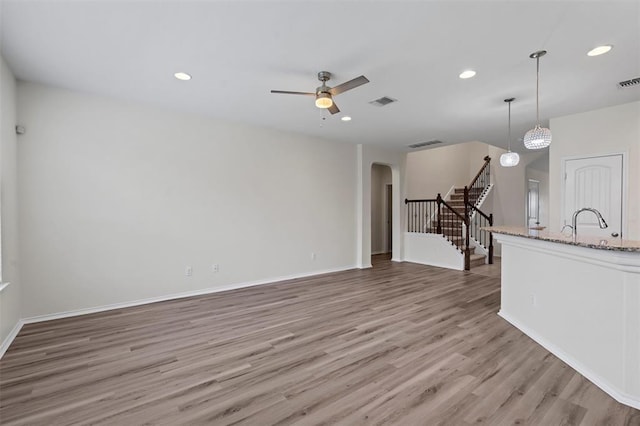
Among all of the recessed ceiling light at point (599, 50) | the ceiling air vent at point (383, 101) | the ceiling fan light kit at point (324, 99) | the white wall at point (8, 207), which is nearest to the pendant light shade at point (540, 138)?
the recessed ceiling light at point (599, 50)

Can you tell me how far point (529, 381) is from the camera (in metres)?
2.43

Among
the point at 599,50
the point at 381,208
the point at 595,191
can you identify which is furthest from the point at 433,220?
the point at 599,50

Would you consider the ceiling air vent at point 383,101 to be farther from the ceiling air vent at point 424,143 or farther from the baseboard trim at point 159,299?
the baseboard trim at point 159,299

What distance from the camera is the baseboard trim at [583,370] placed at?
2167 millimetres

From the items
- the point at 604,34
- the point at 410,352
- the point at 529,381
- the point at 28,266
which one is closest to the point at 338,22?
the point at 604,34

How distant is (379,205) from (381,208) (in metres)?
0.12

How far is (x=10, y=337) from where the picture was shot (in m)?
3.17

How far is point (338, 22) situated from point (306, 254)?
4596mm

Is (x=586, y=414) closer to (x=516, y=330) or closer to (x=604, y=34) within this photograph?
(x=516, y=330)

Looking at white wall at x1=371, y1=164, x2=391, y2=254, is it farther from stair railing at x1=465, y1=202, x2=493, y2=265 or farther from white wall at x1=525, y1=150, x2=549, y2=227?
white wall at x1=525, y1=150, x2=549, y2=227

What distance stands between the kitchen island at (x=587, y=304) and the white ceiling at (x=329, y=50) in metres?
1.83

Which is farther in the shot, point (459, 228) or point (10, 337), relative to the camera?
point (459, 228)

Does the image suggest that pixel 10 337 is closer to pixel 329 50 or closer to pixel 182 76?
pixel 182 76

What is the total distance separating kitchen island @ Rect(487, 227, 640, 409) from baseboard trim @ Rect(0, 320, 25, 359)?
17.7ft
